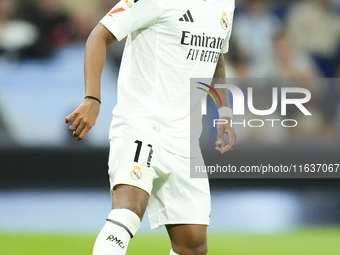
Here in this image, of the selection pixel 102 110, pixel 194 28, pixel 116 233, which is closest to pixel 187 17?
pixel 194 28

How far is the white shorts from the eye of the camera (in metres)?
2.42

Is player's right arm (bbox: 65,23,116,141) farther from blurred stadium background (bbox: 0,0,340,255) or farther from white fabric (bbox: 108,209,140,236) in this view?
blurred stadium background (bbox: 0,0,340,255)

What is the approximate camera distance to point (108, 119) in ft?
19.7

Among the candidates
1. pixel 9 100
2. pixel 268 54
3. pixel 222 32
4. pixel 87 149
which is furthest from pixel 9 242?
pixel 268 54

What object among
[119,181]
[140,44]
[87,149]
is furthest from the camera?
[87,149]

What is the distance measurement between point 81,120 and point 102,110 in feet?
12.9

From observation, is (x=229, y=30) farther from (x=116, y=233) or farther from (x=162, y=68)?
(x=116, y=233)

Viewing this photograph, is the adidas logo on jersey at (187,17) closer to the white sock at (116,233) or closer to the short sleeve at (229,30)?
the short sleeve at (229,30)

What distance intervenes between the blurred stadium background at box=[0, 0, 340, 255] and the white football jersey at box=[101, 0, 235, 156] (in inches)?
108

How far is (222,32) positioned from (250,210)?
3040mm

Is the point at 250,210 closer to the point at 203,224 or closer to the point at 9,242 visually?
the point at 9,242

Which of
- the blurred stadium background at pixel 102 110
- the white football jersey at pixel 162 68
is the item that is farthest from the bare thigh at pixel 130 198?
the blurred stadium background at pixel 102 110

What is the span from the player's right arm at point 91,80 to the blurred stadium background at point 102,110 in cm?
308

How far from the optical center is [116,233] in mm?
2201
